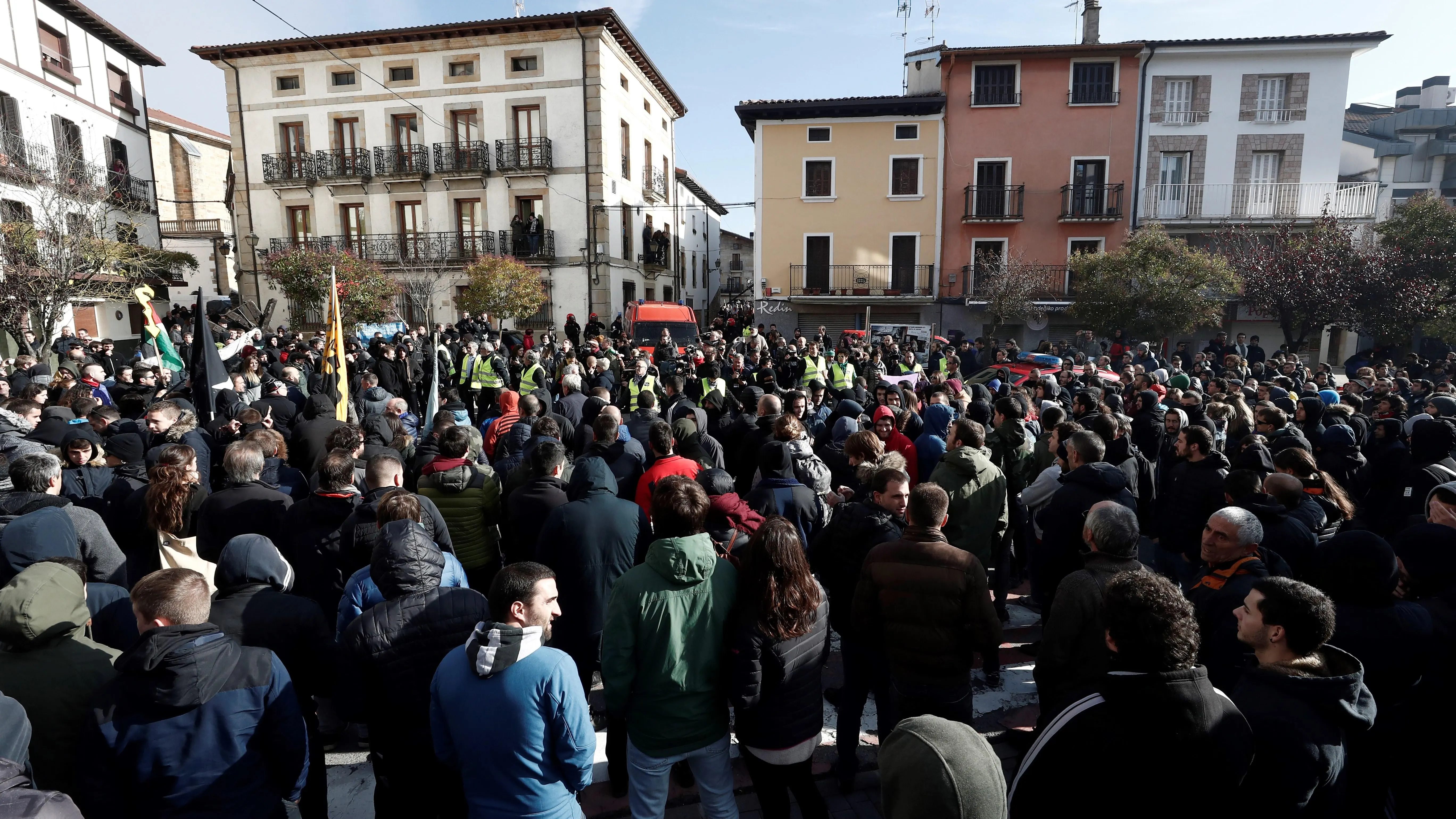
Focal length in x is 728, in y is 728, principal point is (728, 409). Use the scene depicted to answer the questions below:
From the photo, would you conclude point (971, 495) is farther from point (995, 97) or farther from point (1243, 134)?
point (1243, 134)

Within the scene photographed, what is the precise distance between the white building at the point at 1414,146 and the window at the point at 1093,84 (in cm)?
1239

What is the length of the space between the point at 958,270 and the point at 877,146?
4.96m

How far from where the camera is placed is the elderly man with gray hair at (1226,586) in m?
2.99

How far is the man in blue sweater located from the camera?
234cm

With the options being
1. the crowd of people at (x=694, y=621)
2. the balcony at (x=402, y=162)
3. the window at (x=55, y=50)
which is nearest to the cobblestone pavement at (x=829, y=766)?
the crowd of people at (x=694, y=621)

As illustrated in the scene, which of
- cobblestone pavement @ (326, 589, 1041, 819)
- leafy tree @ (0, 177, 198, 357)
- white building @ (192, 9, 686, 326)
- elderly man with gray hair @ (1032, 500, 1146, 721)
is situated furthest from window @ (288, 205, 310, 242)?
elderly man with gray hair @ (1032, 500, 1146, 721)

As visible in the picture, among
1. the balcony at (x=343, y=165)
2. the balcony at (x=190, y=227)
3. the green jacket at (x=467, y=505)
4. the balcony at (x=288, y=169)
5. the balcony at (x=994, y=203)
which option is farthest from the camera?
the balcony at (x=190, y=227)

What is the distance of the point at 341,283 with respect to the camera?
20.7 m

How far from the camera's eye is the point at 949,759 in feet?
4.43

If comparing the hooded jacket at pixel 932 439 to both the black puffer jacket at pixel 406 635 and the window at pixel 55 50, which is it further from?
the window at pixel 55 50

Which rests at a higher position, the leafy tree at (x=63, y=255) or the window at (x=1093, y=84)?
the window at (x=1093, y=84)

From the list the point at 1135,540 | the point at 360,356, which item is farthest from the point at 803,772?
the point at 360,356

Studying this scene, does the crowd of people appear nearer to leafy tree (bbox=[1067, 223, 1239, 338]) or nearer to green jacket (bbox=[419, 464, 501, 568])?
green jacket (bbox=[419, 464, 501, 568])

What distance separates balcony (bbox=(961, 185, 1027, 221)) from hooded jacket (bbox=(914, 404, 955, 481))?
19.5 metres
